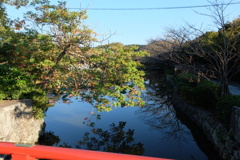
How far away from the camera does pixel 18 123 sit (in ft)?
18.9

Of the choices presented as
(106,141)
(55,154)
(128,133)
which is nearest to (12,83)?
(106,141)

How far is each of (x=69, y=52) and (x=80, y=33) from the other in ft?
2.88

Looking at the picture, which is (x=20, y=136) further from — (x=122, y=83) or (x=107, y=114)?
(x=107, y=114)

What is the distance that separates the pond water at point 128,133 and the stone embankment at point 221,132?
547 millimetres

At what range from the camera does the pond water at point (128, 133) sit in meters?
6.46

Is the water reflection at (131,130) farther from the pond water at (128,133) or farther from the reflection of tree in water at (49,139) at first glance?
the reflection of tree in water at (49,139)

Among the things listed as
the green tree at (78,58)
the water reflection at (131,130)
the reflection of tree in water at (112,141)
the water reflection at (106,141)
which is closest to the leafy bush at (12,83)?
the green tree at (78,58)

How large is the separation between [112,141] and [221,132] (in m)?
3.65

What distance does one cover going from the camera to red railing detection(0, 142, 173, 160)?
1181 millimetres

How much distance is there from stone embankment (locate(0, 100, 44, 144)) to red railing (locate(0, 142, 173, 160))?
4278mm

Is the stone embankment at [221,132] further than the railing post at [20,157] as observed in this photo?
Yes

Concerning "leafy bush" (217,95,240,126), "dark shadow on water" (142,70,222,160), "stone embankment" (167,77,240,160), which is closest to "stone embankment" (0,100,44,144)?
"dark shadow on water" (142,70,222,160)

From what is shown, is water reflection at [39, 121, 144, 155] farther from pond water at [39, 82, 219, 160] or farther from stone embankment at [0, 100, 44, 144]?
stone embankment at [0, 100, 44, 144]

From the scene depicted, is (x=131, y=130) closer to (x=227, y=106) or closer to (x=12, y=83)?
(x=227, y=106)
